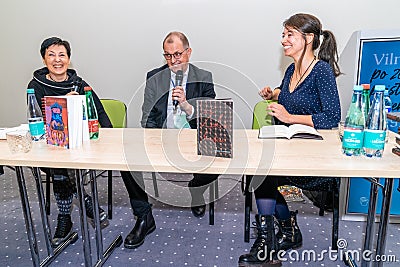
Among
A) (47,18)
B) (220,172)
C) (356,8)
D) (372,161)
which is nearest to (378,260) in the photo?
(372,161)

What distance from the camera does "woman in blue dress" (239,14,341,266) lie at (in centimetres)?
160

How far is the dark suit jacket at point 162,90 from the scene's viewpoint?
2.18m

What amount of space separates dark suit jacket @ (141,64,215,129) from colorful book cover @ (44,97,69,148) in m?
0.82

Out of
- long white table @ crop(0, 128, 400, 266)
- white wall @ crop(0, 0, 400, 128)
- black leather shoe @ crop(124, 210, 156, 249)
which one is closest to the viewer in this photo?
long white table @ crop(0, 128, 400, 266)

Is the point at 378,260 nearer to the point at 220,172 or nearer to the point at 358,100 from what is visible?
the point at 358,100

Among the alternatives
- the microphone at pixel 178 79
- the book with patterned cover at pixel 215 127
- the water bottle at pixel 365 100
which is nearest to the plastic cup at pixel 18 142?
the book with patterned cover at pixel 215 127

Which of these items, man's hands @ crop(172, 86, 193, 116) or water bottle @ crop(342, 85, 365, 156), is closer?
water bottle @ crop(342, 85, 365, 156)

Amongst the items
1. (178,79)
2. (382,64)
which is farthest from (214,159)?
(382,64)

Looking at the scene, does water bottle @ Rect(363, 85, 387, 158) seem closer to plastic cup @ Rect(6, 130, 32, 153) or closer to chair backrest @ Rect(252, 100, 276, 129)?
chair backrest @ Rect(252, 100, 276, 129)

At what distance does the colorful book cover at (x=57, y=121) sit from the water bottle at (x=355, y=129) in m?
1.09

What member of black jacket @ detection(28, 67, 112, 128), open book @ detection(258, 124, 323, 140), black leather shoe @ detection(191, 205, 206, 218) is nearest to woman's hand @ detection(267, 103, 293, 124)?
open book @ detection(258, 124, 323, 140)

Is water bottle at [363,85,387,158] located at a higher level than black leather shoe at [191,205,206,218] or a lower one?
higher

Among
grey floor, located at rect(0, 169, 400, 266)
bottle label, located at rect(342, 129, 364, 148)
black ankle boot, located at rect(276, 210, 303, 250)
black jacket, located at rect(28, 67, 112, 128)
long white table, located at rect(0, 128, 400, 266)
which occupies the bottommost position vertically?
grey floor, located at rect(0, 169, 400, 266)

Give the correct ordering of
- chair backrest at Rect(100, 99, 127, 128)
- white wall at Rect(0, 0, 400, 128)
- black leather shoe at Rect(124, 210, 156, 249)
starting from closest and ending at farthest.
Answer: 1. black leather shoe at Rect(124, 210, 156, 249)
2. chair backrest at Rect(100, 99, 127, 128)
3. white wall at Rect(0, 0, 400, 128)
